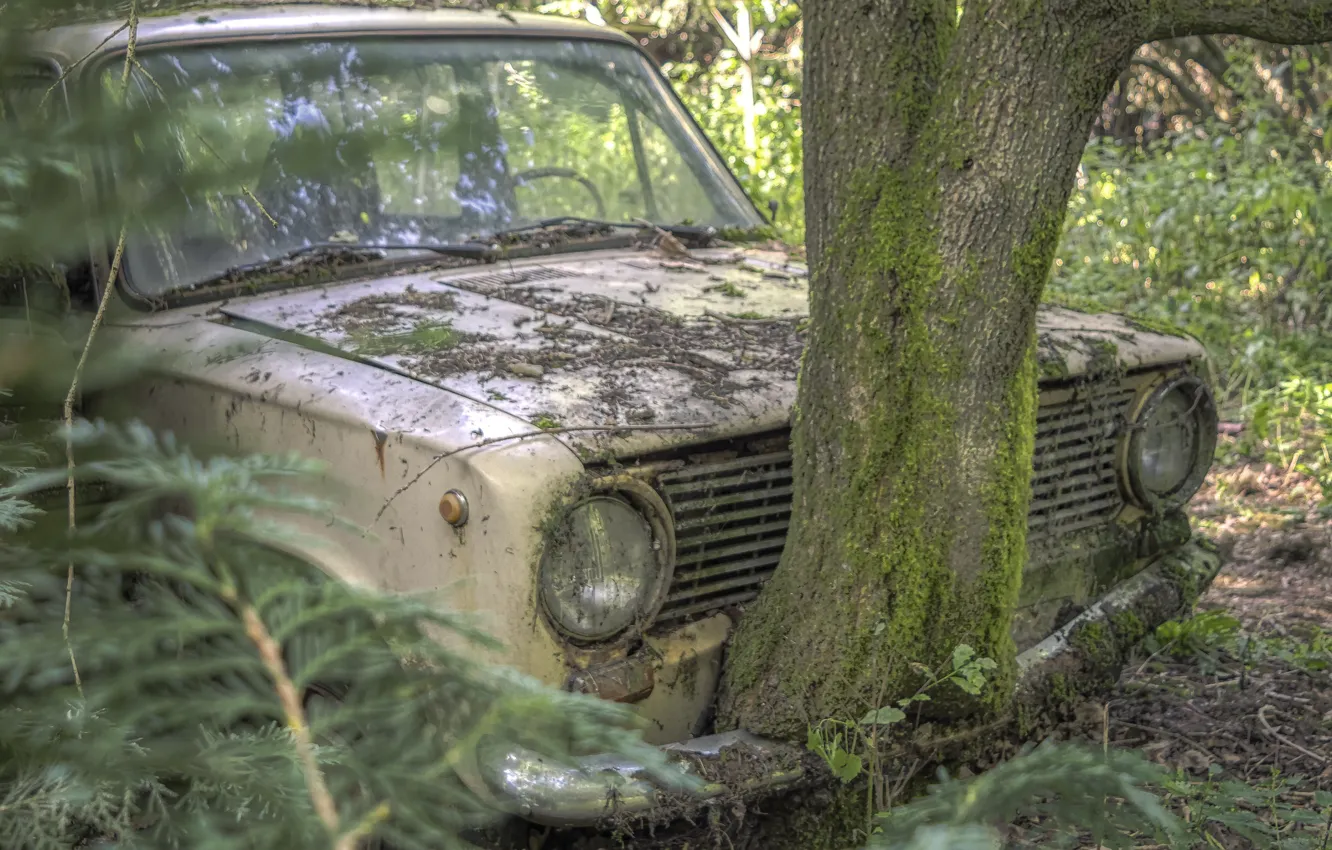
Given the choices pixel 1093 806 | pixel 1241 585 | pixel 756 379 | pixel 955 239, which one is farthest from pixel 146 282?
pixel 1241 585

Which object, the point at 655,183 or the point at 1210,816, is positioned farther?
the point at 655,183

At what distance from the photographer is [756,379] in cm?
269

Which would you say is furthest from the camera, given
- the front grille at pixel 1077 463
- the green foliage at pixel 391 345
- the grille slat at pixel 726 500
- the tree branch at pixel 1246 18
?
the front grille at pixel 1077 463

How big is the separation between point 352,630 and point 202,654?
0.11 m

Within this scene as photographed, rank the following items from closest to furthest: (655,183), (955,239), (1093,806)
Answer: (1093,806) < (955,239) < (655,183)

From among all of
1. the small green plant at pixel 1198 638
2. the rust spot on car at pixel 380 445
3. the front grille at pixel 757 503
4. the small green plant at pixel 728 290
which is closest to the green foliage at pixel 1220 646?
the small green plant at pixel 1198 638

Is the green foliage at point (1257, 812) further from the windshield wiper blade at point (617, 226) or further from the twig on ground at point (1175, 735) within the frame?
the windshield wiper blade at point (617, 226)

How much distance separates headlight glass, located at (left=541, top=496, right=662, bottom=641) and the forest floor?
2.83 feet

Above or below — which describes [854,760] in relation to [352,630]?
below

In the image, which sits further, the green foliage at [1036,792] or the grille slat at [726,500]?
the grille slat at [726,500]

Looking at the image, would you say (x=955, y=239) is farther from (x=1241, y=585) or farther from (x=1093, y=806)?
(x=1241, y=585)

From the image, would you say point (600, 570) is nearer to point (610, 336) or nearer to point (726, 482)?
point (726, 482)

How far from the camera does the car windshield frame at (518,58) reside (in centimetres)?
302

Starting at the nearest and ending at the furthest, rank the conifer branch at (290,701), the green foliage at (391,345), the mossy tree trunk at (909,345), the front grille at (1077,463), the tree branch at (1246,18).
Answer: the conifer branch at (290,701) < the tree branch at (1246,18) < the mossy tree trunk at (909,345) < the green foliage at (391,345) < the front grille at (1077,463)
